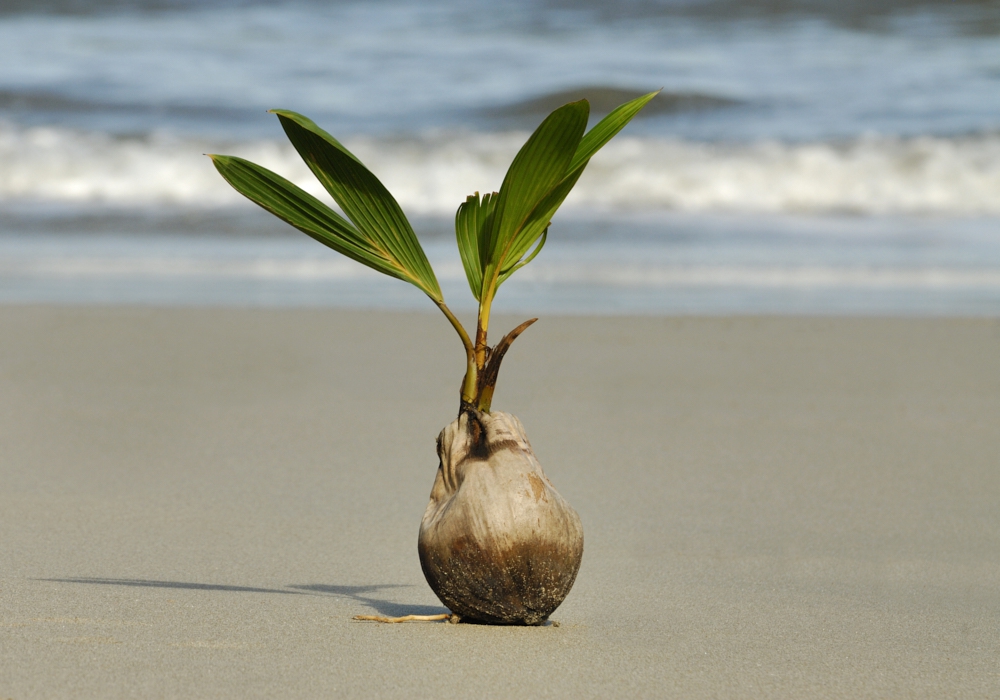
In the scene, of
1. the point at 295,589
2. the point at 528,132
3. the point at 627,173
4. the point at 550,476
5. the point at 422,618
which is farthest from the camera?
the point at 528,132

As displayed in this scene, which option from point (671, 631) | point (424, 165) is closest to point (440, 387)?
point (671, 631)

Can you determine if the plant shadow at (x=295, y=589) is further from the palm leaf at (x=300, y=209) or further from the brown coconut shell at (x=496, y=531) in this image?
the palm leaf at (x=300, y=209)

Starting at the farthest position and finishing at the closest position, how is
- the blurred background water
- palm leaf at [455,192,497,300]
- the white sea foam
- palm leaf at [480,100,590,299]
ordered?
the white sea foam, the blurred background water, palm leaf at [455,192,497,300], palm leaf at [480,100,590,299]

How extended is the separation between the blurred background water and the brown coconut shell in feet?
10.0

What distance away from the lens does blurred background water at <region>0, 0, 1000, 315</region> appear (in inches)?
208

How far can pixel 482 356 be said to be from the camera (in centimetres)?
140

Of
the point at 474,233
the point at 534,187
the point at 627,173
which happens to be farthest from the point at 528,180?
the point at 627,173

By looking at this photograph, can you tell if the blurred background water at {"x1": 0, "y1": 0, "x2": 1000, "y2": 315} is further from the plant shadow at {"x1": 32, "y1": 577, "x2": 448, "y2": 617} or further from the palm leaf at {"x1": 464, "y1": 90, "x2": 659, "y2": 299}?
the palm leaf at {"x1": 464, "y1": 90, "x2": 659, "y2": 299}

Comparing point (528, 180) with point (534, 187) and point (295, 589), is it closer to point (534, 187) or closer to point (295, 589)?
point (534, 187)

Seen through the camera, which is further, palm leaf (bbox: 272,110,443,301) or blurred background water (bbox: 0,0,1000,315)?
blurred background water (bbox: 0,0,1000,315)

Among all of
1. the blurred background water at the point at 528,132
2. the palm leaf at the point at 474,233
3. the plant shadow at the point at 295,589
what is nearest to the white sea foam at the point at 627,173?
the blurred background water at the point at 528,132

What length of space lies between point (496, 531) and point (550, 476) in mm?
1165

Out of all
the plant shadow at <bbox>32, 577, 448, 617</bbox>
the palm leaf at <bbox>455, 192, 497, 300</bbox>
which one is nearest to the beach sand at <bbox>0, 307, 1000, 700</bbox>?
the plant shadow at <bbox>32, 577, 448, 617</bbox>

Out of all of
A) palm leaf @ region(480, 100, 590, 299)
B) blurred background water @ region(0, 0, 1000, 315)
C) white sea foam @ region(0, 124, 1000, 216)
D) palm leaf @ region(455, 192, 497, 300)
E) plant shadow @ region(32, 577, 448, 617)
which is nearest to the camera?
palm leaf @ region(480, 100, 590, 299)
